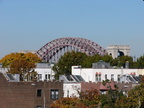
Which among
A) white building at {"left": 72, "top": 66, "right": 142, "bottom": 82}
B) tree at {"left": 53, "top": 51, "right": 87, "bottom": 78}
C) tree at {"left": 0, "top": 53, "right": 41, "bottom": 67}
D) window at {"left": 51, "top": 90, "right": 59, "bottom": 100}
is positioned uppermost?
tree at {"left": 0, "top": 53, "right": 41, "bottom": 67}

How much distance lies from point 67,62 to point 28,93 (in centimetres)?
7334

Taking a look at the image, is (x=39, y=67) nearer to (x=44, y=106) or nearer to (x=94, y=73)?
(x=94, y=73)

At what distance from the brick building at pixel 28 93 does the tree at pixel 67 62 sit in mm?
53887

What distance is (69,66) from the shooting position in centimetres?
15750

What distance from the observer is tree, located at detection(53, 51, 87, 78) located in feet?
498

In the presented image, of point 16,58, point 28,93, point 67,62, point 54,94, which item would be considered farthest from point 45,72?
point 28,93

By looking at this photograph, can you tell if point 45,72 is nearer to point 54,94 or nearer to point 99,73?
point 99,73

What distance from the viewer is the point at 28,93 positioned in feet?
284

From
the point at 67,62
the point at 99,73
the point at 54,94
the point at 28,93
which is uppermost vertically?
the point at 67,62

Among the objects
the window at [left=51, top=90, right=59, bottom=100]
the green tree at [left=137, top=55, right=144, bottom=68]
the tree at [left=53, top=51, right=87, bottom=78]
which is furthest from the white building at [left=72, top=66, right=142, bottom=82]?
the green tree at [left=137, top=55, right=144, bottom=68]

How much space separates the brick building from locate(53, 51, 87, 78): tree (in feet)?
177

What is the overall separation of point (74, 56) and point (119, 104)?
9134cm

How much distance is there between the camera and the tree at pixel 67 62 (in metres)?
152

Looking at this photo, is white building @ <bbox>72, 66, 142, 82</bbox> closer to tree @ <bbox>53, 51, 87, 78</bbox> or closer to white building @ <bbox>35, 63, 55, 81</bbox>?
white building @ <bbox>35, 63, 55, 81</bbox>
